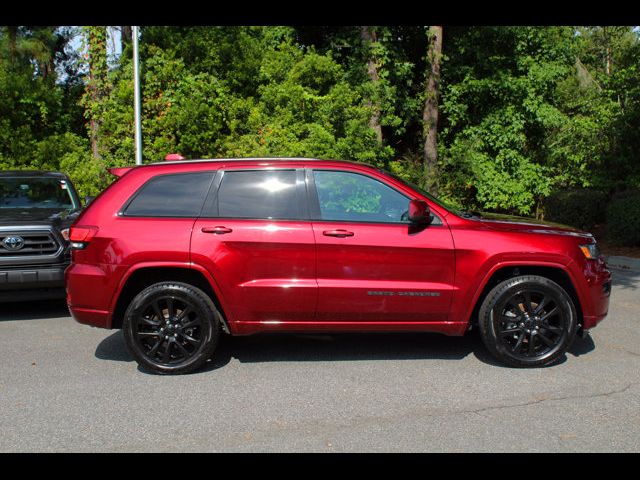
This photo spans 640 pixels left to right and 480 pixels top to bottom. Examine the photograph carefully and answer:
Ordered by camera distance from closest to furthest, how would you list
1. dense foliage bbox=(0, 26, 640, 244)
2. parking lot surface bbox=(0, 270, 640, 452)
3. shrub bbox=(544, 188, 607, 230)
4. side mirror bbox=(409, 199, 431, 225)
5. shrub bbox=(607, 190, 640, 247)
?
1. parking lot surface bbox=(0, 270, 640, 452)
2. side mirror bbox=(409, 199, 431, 225)
3. shrub bbox=(607, 190, 640, 247)
4. dense foliage bbox=(0, 26, 640, 244)
5. shrub bbox=(544, 188, 607, 230)

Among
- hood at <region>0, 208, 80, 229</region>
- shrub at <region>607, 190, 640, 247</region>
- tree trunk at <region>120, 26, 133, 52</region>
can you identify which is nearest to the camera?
hood at <region>0, 208, 80, 229</region>

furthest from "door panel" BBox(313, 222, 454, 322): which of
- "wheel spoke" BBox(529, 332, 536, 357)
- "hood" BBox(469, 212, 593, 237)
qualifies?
"wheel spoke" BBox(529, 332, 536, 357)

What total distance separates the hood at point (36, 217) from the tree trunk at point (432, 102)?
11.5 m

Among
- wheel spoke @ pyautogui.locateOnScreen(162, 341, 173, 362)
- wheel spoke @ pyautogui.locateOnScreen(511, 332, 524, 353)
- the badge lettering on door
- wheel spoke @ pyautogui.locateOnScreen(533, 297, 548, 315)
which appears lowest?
wheel spoke @ pyautogui.locateOnScreen(162, 341, 173, 362)

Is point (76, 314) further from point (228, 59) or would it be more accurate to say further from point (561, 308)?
point (228, 59)

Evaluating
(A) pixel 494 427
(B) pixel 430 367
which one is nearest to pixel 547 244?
(B) pixel 430 367

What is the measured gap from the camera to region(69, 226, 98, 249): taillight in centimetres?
511

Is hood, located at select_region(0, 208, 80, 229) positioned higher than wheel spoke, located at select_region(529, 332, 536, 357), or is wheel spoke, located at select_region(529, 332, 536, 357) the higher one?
hood, located at select_region(0, 208, 80, 229)

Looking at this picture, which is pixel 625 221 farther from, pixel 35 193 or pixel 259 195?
pixel 35 193

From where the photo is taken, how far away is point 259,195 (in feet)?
17.0

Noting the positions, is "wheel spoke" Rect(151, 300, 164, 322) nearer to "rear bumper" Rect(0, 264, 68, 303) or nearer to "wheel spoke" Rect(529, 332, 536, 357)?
"rear bumper" Rect(0, 264, 68, 303)

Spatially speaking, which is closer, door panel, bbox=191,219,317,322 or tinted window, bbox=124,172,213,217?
door panel, bbox=191,219,317,322

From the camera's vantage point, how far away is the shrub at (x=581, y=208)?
1555 cm

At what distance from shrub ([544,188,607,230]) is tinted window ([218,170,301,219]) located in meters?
12.5
